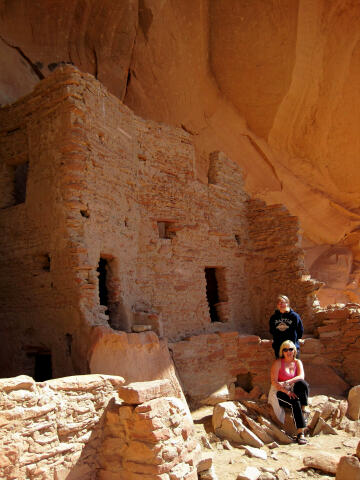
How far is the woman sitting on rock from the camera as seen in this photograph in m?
5.14

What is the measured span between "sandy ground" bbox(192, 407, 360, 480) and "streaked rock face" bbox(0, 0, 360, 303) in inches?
277

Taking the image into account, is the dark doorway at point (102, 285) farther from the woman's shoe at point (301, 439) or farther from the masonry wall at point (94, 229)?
the woman's shoe at point (301, 439)

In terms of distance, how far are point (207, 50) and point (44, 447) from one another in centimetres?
1041

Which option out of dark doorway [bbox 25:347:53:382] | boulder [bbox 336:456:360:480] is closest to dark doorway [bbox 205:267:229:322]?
dark doorway [bbox 25:347:53:382]

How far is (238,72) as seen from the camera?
11.2 metres

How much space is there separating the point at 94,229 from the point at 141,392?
2.79 meters

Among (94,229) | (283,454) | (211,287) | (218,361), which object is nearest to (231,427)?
(283,454)

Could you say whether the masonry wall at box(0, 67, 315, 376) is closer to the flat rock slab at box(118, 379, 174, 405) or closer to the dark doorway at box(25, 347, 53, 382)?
the dark doorway at box(25, 347, 53, 382)

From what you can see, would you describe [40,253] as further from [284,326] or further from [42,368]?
[284,326]

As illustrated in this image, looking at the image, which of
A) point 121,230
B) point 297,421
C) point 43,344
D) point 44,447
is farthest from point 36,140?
point 297,421

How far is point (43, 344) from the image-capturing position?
17.8 ft

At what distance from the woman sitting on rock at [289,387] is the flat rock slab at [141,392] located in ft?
7.66

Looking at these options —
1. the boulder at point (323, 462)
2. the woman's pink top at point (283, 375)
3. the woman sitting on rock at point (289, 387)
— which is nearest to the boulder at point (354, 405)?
the woman sitting on rock at point (289, 387)

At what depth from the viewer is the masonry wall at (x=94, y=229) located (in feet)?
17.5
